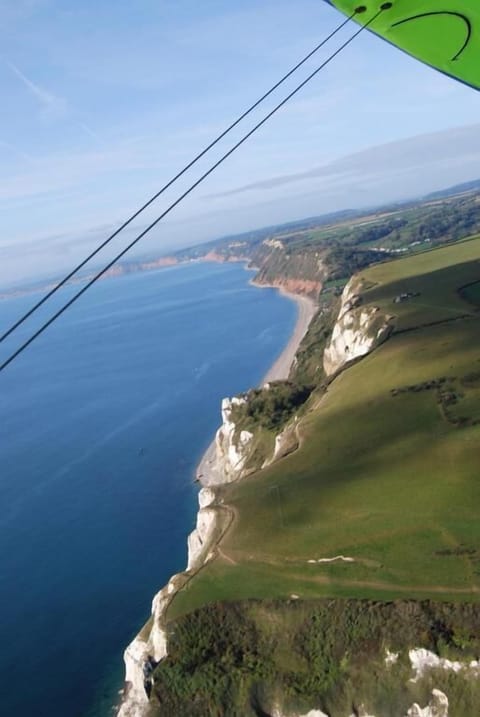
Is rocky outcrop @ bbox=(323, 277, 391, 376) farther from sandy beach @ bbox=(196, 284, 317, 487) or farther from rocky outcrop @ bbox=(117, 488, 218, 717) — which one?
rocky outcrop @ bbox=(117, 488, 218, 717)

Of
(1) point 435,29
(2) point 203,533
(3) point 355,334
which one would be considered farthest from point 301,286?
(1) point 435,29

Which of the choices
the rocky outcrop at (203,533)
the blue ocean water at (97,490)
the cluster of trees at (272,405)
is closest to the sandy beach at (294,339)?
the blue ocean water at (97,490)

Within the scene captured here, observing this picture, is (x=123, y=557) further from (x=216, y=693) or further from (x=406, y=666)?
(x=406, y=666)

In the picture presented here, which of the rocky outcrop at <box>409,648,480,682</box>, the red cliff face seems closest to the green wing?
the rocky outcrop at <box>409,648,480,682</box>

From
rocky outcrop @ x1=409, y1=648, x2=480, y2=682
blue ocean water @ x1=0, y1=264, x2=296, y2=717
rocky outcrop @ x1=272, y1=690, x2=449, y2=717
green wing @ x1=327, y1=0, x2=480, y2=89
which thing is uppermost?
green wing @ x1=327, y1=0, x2=480, y2=89

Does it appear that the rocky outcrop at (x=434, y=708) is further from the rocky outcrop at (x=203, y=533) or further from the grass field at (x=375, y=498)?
the rocky outcrop at (x=203, y=533)

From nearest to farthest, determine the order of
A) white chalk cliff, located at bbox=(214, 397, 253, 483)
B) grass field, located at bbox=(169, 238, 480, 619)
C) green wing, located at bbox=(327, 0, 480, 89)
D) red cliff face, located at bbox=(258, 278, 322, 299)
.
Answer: green wing, located at bbox=(327, 0, 480, 89)
grass field, located at bbox=(169, 238, 480, 619)
white chalk cliff, located at bbox=(214, 397, 253, 483)
red cliff face, located at bbox=(258, 278, 322, 299)

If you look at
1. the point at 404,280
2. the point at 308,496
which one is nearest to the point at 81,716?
the point at 308,496
